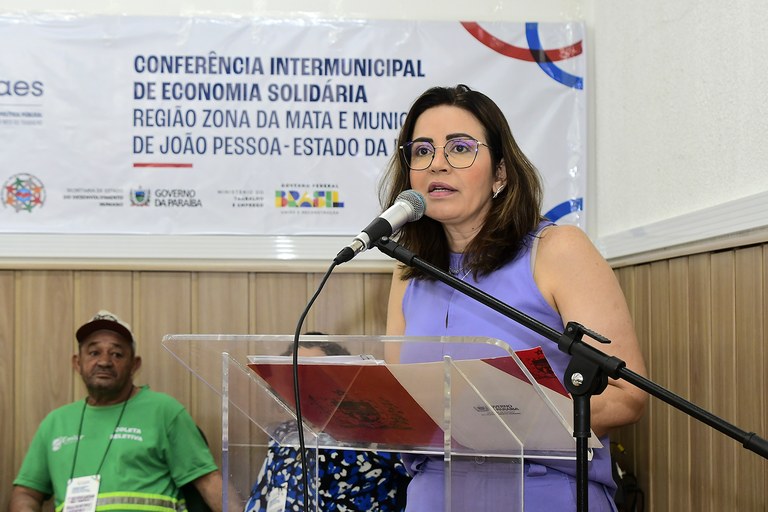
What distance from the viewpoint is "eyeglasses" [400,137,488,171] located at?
72.4 inches

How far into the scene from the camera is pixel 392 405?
4.33 feet

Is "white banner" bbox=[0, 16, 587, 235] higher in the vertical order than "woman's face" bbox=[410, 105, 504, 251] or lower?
higher

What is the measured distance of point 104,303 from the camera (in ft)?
10.7

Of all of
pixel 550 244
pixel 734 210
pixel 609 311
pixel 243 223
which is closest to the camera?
pixel 609 311

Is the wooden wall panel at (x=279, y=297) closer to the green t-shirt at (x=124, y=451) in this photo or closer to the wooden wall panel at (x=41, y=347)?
the green t-shirt at (x=124, y=451)

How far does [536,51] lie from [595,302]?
76.8 inches

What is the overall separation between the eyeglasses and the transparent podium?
0.66 m

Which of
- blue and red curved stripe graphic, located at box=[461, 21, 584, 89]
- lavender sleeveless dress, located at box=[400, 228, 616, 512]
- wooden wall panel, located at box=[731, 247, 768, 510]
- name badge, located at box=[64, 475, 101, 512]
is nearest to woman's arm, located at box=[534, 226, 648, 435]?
lavender sleeveless dress, located at box=[400, 228, 616, 512]

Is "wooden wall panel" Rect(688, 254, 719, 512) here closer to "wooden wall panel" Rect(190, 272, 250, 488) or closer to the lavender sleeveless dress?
the lavender sleeveless dress

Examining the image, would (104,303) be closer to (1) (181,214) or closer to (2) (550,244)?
(1) (181,214)

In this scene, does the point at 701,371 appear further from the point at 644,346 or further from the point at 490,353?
the point at 490,353

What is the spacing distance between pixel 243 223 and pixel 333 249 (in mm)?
360

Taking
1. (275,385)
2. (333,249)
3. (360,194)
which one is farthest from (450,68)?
(275,385)

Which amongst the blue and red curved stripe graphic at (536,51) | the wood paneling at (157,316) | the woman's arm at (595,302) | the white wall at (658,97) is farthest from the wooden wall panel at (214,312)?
the woman's arm at (595,302)
